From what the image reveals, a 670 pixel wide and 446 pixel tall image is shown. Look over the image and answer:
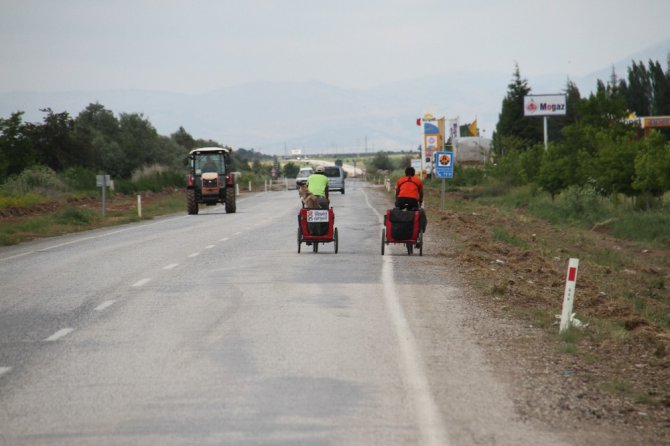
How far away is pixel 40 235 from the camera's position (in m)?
32.8

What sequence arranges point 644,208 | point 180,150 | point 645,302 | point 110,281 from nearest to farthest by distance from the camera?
point 110,281 → point 645,302 → point 644,208 → point 180,150

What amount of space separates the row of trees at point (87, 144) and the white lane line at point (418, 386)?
148ft

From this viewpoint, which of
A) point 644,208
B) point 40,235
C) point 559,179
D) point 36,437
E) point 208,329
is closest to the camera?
point 36,437

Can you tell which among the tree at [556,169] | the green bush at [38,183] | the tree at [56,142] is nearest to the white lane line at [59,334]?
the green bush at [38,183]

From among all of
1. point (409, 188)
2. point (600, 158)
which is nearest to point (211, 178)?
point (600, 158)

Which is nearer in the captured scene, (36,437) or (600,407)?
(36,437)

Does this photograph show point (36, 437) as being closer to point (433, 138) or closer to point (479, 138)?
point (433, 138)

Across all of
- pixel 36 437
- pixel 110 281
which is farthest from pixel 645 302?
pixel 36 437

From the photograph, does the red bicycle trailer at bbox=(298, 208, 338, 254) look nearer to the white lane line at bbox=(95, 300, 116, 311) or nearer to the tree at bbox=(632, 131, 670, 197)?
the white lane line at bbox=(95, 300, 116, 311)

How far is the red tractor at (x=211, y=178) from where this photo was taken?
145 ft

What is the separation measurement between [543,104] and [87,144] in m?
49.2

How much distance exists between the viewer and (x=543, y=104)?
100 metres

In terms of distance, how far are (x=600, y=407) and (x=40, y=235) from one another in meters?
27.4

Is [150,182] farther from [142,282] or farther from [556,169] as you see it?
[142,282]
